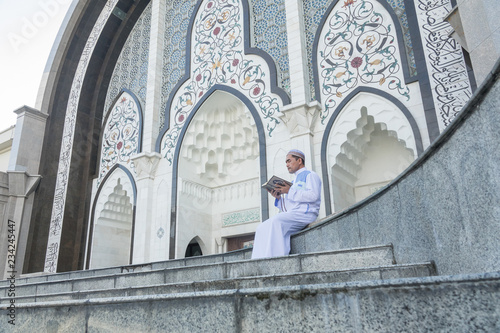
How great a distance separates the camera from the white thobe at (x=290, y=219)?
3.11 meters

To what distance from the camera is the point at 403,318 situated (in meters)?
0.79

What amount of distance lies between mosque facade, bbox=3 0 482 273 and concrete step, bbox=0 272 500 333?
444cm

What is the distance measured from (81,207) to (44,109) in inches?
95.6

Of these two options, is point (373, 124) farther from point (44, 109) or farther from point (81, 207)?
point (44, 109)

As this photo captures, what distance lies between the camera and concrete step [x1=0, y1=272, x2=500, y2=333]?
0.73m

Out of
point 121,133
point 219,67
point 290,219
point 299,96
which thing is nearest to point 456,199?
point 290,219

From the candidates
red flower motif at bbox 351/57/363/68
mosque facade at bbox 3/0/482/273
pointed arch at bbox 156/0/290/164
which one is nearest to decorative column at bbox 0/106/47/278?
mosque facade at bbox 3/0/482/273

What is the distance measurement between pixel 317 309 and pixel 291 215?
7.82ft

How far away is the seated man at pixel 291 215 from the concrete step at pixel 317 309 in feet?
6.40

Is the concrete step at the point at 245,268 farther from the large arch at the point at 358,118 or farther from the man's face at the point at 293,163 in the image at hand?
the large arch at the point at 358,118

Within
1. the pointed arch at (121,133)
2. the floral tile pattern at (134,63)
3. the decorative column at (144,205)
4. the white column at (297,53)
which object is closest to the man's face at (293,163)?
the white column at (297,53)

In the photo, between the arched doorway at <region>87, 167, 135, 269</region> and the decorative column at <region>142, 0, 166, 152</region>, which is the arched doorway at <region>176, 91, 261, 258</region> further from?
the arched doorway at <region>87, 167, 135, 269</region>

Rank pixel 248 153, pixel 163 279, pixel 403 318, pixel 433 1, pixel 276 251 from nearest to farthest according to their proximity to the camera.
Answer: pixel 403 318 → pixel 163 279 → pixel 276 251 → pixel 433 1 → pixel 248 153

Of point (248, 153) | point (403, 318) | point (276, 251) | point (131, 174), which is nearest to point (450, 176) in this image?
point (403, 318)
